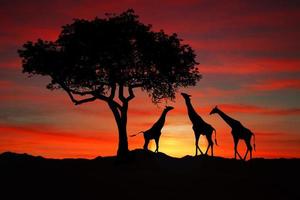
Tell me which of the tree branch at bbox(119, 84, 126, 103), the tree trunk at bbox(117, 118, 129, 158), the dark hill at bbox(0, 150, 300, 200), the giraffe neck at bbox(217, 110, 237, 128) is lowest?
the dark hill at bbox(0, 150, 300, 200)

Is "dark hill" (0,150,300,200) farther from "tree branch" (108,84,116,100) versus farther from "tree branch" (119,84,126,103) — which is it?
"tree branch" (108,84,116,100)

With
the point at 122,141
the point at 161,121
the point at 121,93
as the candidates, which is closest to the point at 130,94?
the point at 121,93

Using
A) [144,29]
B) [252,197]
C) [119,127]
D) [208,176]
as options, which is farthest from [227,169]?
[144,29]

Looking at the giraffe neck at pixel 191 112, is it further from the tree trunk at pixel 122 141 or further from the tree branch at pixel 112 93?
the tree branch at pixel 112 93

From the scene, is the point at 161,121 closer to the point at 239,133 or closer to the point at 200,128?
the point at 200,128

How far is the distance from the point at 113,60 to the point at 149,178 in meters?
11.3

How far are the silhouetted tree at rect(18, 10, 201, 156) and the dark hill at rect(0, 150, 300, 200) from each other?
4.02 m

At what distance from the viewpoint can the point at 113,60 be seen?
37438mm

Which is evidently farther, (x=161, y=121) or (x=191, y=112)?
(x=161, y=121)

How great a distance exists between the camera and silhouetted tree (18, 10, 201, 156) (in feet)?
122

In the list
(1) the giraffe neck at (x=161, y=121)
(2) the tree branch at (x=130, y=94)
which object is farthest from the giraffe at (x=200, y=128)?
(2) the tree branch at (x=130, y=94)

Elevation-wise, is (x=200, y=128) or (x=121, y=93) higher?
(x=121, y=93)

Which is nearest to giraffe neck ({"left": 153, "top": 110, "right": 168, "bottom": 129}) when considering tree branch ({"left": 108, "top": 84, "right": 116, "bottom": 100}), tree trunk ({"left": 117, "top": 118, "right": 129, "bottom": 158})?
tree trunk ({"left": 117, "top": 118, "right": 129, "bottom": 158})

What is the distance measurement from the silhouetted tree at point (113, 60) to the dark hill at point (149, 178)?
4016 mm
